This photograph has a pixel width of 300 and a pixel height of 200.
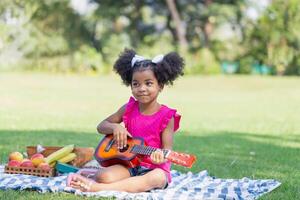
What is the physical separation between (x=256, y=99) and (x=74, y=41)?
15.7 metres

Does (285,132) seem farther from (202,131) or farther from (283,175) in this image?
(283,175)

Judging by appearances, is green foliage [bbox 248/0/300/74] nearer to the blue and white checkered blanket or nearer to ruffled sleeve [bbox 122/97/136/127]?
the blue and white checkered blanket

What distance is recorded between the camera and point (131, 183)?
430 centimetres

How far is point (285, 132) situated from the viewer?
966 centimetres

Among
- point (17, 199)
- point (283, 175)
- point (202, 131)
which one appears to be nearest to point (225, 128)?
point (202, 131)

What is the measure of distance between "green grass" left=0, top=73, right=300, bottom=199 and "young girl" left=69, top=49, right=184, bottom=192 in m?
0.42

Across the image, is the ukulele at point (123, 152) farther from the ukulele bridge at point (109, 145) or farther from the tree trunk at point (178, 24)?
the tree trunk at point (178, 24)

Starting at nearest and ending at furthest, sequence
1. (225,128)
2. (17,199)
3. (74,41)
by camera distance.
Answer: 1. (17,199)
2. (225,128)
3. (74,41)

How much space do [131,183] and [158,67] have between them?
985 mm

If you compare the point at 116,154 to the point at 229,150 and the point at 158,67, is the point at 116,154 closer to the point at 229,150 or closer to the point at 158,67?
the point at 158,67

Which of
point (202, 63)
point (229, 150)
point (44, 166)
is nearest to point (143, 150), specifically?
point (44, 166)

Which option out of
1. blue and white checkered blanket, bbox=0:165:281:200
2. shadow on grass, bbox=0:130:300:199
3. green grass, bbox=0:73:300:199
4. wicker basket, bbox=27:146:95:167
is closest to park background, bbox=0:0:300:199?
green grass, bbox=0:73:300:199

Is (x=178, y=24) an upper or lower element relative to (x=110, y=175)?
upper

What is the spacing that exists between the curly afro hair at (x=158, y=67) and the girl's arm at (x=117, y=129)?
12.8 inches
